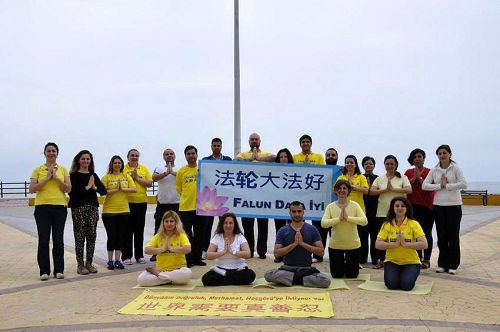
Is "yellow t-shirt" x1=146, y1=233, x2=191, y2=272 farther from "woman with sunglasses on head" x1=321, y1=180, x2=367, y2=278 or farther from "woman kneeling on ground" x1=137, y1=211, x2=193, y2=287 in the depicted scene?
"woman with sunglasses on head" x1=321, y1=180, x2=367, y2=278

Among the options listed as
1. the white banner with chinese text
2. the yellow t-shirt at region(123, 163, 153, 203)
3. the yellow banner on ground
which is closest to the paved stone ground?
the yellow banner on ground

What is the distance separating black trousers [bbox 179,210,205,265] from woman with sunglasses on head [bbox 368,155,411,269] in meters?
2.76

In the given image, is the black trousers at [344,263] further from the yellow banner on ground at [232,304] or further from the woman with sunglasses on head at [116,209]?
the woman with sunglasses on head at [116,209]

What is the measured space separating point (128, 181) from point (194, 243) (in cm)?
145

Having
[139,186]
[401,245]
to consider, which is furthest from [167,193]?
[401,245]

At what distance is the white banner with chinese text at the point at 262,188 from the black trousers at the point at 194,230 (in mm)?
203

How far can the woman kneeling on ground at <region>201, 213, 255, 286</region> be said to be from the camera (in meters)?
6.78

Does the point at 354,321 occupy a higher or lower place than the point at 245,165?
lower

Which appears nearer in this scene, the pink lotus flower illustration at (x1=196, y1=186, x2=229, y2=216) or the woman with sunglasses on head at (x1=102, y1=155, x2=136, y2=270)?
the woman with sunglasses on head at (x1=102, y1=155, x2=136, y2=270)

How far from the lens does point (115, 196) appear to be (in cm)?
814

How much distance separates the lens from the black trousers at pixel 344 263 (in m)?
7.38

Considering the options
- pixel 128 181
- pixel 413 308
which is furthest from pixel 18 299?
pixel 413 308

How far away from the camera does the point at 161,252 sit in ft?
22.7

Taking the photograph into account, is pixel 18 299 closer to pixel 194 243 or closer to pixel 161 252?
pixel 161 252
